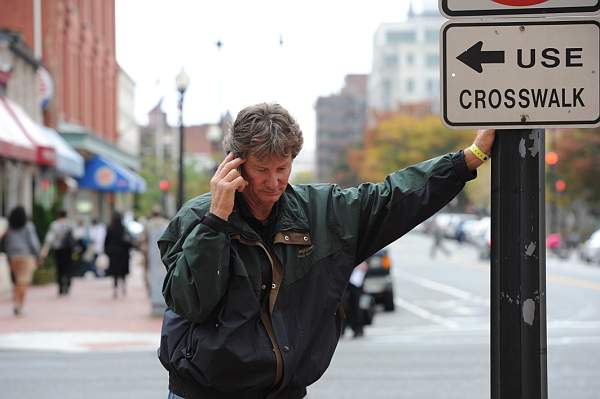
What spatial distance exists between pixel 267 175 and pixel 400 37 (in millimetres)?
162625

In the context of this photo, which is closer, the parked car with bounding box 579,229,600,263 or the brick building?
the brick building

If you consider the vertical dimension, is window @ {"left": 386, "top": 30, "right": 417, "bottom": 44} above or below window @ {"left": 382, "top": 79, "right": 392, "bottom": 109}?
above

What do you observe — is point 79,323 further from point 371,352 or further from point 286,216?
point 286,216

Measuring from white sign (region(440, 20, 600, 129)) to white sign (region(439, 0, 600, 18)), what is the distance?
0.05 m

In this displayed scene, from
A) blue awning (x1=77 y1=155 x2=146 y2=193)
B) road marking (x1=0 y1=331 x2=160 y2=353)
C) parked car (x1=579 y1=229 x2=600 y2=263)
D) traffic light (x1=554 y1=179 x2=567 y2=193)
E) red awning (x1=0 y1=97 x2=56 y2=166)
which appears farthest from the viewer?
traffic light (x1=554 y1=179 x2=567 y2=193)

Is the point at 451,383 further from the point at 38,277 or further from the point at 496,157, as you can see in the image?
the point at 38,277

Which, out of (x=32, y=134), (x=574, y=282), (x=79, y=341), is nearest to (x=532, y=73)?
(x=79, y=341)

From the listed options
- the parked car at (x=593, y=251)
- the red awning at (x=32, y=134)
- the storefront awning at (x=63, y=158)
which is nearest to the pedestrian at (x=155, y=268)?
the red awning at (x=32, y=134)

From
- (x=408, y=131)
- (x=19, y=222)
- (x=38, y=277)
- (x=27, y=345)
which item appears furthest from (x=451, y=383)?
(x=408, y=131)

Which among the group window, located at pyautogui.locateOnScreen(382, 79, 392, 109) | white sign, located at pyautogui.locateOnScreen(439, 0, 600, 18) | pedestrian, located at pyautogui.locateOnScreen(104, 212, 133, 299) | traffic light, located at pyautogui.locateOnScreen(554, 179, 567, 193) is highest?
window, located at pyautogui.locateOnScreen(382, 79, 392, 109)

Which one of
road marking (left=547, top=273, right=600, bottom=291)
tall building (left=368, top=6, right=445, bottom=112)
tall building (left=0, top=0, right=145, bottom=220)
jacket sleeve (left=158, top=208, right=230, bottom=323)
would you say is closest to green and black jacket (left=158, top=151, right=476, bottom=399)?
jacket sleeve (left=158, top=208, right=230, bottom=323)

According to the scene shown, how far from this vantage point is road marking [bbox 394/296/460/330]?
17.8 m

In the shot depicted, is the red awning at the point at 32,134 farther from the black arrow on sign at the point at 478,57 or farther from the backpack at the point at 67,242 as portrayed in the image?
the black arrow on sign at the point at 478,57

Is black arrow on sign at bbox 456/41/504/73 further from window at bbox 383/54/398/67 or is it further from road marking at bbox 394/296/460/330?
window at bbox 383/54/398/67
